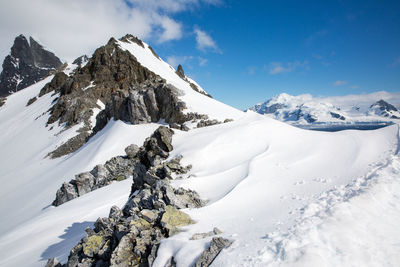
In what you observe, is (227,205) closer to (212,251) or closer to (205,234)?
(205,234)

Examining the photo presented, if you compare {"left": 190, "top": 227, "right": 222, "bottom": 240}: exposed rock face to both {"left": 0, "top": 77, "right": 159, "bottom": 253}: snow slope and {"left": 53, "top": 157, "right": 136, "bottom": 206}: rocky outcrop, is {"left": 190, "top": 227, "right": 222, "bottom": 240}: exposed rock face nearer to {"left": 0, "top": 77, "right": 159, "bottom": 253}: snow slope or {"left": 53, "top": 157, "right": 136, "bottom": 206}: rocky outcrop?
{"left": 0, "top": 77, "right": 159, "bottom": 253}: snow slope

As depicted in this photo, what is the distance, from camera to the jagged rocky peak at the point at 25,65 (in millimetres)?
147000

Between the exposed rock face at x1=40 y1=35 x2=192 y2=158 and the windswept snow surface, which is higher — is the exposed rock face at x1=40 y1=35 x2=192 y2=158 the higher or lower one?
the higher one

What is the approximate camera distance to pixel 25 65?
156000 mm

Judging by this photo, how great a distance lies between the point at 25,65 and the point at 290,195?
212m

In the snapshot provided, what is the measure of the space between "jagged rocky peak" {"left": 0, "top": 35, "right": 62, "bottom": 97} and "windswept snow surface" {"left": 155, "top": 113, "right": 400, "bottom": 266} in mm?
183196

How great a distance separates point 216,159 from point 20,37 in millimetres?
222209

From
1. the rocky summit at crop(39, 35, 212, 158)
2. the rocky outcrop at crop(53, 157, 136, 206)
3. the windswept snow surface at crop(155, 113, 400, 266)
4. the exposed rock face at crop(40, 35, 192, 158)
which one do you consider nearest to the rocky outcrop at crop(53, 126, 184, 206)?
the rocky outcrop at crop(53, 157, 136, 206)

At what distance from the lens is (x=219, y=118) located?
31.0m

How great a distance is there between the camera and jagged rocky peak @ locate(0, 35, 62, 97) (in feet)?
482

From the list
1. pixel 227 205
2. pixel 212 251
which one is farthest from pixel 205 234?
pixel 227 205

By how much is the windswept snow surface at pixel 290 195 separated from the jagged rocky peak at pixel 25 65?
183196mm

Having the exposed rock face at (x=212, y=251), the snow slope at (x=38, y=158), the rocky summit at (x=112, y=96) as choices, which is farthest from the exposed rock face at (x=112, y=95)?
the exposed rock face at (x=212, y=251)

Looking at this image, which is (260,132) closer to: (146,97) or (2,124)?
(146,97)
